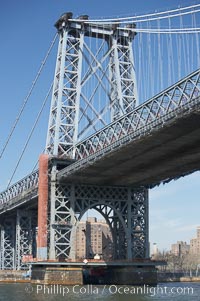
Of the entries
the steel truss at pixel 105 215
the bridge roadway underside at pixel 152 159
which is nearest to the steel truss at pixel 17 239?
the steel truss at pixel 105 215

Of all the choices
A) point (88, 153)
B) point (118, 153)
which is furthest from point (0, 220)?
point (118, 153)

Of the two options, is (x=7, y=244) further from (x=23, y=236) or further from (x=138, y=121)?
(x=138, y=121)

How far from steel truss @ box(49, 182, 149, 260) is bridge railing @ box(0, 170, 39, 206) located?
1117 cm

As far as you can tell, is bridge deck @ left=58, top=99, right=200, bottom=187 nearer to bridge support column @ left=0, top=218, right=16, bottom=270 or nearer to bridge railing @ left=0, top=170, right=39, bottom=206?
bridge railing @ left=0, top=170, right=39, bottom=206

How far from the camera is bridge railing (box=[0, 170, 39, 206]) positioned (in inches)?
3747

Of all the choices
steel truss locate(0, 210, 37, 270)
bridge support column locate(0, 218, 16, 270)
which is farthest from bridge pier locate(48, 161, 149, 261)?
bridge support column locate(0, 218, 16, 270)

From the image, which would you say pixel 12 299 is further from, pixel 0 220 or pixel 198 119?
pixel 0 220

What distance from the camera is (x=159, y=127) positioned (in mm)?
60750

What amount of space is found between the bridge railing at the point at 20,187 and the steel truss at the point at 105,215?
11175 mm

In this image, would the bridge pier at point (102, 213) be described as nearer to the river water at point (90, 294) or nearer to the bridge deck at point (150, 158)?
the bridge deck at point (150, 158)

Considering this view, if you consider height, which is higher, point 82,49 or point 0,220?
point 82,49

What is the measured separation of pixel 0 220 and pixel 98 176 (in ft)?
162

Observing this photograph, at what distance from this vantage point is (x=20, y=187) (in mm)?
104938

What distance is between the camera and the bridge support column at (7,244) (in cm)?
11982
